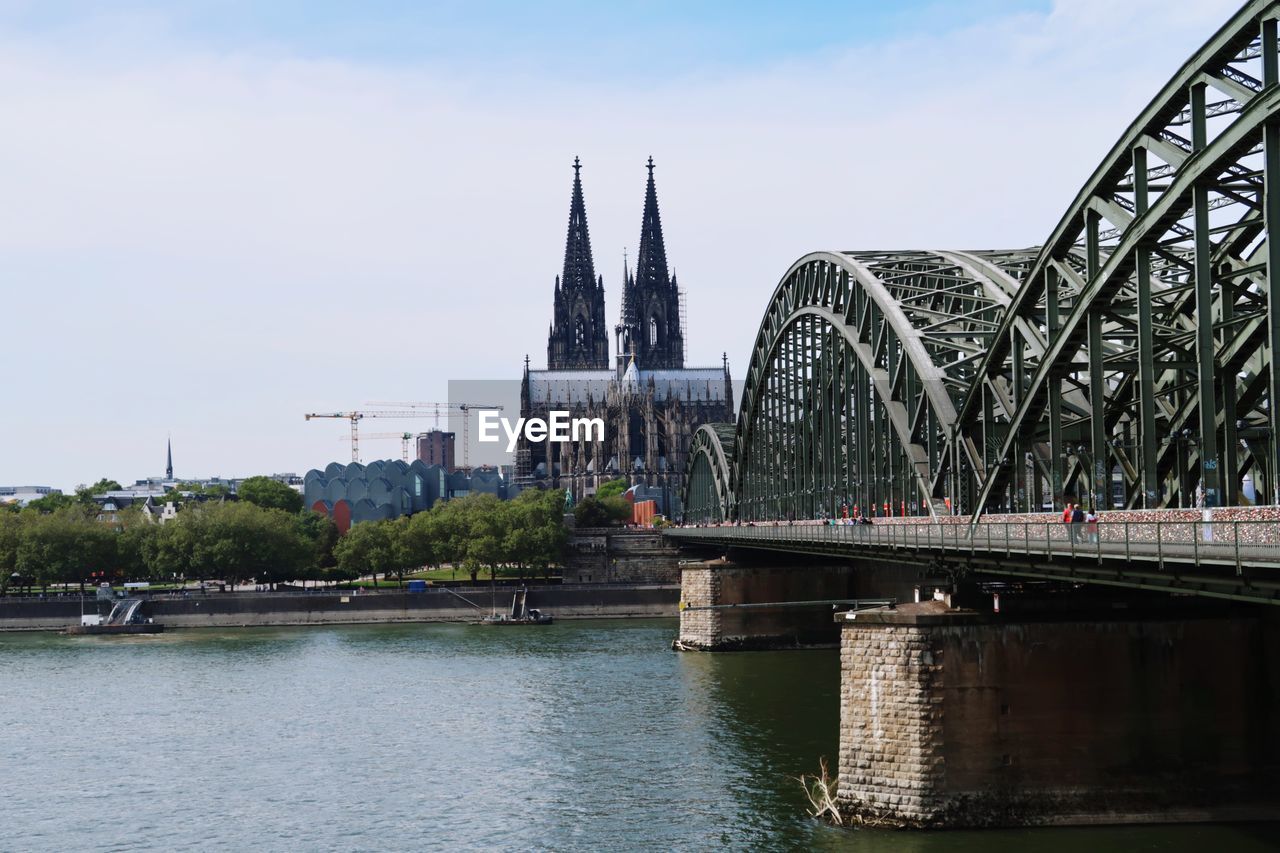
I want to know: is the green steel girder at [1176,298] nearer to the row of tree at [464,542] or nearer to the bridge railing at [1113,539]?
the bridge railing at [1113,539]

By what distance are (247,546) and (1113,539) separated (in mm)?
114353

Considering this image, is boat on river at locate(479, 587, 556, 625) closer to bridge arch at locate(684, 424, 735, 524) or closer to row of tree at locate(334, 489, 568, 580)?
bridge arch at locate(684, 424, 735, 524)

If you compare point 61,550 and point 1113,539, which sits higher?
point 61,550

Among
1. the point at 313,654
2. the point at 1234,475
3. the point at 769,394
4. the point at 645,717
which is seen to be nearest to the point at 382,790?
the point at 645,717

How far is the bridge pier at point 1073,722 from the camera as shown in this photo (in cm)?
3769

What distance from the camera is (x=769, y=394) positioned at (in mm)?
96062

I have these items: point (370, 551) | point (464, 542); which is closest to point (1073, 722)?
point (464, 542)

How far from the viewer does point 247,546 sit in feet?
456

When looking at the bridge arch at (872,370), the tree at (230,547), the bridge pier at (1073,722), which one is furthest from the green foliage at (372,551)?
the bridge pier at (1073,722)

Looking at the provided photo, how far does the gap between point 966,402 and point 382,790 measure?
20.8m

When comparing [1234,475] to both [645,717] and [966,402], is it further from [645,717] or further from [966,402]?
[645,717]

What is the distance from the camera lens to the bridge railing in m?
27.5

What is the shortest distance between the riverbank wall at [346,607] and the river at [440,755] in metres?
26.6

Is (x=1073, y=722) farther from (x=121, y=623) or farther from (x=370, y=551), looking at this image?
(x=370, y=551)
